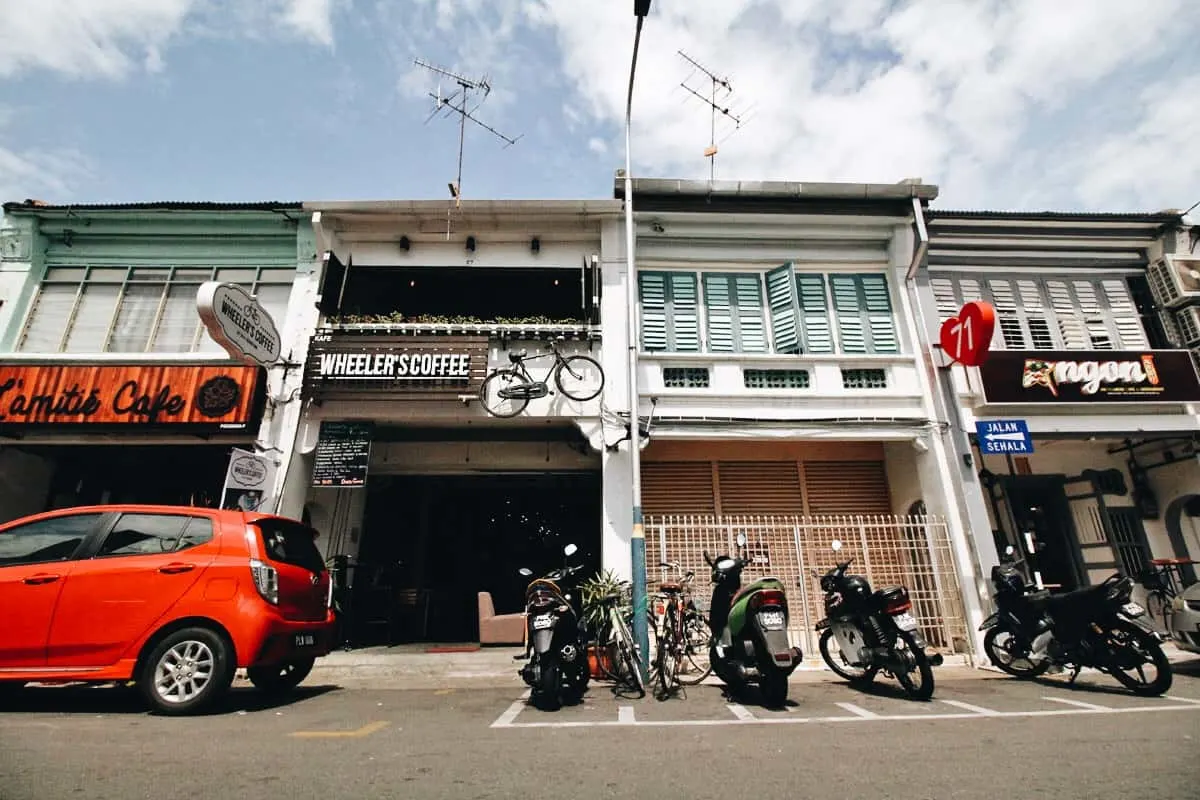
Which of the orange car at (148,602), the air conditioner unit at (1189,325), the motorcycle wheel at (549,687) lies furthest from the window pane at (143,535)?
the air conditioner unit at (1189,325)

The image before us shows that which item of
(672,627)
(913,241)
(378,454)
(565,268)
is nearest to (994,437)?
(913,241)

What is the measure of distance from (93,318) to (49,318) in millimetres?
765

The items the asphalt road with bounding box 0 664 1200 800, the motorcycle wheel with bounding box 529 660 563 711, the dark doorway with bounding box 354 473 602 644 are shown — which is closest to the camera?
the asphalt road with bounding box 0 664 1200 800

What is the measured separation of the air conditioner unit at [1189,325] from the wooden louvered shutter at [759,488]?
7.30 metres

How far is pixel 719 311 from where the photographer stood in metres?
10.3

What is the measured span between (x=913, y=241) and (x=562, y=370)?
6887 millimetres

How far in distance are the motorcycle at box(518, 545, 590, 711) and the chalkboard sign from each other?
4.78 meters

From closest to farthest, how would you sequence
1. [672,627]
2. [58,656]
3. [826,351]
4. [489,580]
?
1. [58,656]
2. [672,627]
3. [826,351]
4. [489,580]

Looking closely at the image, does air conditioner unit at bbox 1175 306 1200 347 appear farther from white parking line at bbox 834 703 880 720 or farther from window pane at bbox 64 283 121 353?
window pane at bbox 64 283 121 353

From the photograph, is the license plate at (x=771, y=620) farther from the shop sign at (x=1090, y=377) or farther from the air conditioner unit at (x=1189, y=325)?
the air conditioner unit at (x=1189, y=325)

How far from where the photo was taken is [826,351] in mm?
10023

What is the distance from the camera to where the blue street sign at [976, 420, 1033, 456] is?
8.98 m

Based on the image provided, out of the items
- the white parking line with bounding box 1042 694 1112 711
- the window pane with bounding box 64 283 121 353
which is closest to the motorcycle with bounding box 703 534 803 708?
the white parking line with bounding box 1042 694 1112 711

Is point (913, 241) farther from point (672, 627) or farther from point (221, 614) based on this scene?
point (221, 614)
